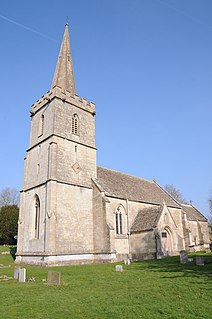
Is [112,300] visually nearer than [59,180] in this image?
Yes

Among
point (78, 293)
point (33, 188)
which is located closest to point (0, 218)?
point (33, 188)

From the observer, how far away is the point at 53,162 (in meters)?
23.8

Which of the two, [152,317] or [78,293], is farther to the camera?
[78,293]

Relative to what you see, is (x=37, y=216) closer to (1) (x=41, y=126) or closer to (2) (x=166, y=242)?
(1) (x=41, y=126)

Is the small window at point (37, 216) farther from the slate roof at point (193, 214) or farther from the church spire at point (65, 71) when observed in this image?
the slate roof at point (193, 214)

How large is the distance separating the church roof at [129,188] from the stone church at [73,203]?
19cm

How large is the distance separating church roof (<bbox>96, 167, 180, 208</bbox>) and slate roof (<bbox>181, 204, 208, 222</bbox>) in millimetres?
10049

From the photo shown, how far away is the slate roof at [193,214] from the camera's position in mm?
46375

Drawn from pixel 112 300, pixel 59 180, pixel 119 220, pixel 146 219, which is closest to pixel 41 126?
pixel 59 180

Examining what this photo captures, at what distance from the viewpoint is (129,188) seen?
32438 millimetres

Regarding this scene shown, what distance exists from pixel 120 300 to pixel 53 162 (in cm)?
1724

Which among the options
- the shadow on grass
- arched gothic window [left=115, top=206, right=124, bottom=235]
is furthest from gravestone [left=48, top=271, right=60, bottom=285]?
arched gothic window [left=115, top=206, right=124, bottom=235]

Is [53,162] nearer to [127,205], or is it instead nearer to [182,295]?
[127,205]

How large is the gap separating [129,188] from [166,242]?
26.4ft
